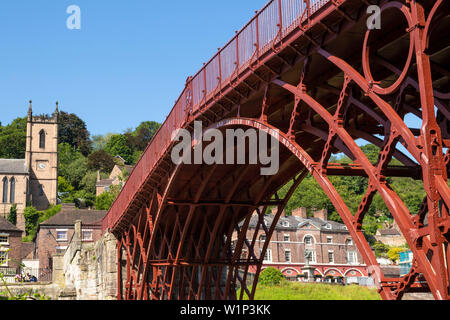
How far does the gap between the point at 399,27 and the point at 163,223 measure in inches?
772

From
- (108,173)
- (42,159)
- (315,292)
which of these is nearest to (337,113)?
(315,292)

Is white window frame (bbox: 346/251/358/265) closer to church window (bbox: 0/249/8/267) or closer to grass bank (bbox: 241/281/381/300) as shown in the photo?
grass bank (bbox: 241/281/381/300)

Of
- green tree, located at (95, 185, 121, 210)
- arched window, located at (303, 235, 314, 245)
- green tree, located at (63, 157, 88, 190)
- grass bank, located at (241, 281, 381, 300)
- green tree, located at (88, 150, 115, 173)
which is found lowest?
grass bank, located at (241, 281, 381, 300)

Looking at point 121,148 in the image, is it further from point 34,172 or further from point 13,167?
point 13,167

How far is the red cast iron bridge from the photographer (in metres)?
8.93

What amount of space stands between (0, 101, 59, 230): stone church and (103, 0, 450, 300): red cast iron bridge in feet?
253

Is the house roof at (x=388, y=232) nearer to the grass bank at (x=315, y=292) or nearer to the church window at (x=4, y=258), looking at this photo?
the grass bank at (x=315, y=292)

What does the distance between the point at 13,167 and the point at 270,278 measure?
62006 mm

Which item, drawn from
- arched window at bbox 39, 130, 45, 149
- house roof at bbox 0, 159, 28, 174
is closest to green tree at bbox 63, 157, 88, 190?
arched window at bbox 39, 130, 45, 149

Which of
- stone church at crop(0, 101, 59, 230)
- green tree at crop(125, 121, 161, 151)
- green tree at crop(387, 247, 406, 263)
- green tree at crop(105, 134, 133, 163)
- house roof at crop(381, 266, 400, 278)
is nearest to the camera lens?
house roof at crop(381, 266, 400, 278)

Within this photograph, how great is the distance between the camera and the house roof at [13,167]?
99.5 m

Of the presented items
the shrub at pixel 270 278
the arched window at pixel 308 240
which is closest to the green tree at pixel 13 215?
the arched window at pixel 308 240
